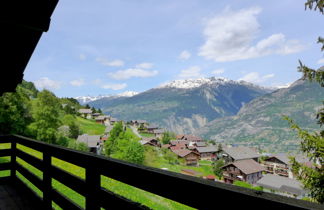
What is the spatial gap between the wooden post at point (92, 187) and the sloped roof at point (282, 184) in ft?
188

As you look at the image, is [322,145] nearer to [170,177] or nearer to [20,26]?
[170,177]

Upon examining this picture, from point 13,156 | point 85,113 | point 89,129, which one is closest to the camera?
point 13,156

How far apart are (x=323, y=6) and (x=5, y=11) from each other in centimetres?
987

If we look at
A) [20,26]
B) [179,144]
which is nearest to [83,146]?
[20,26]

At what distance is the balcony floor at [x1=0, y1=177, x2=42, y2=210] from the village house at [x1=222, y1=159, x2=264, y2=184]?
6270 centimetres

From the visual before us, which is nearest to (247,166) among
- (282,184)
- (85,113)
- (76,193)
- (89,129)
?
(282,184)

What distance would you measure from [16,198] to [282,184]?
192 feet

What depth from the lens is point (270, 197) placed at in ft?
3.74

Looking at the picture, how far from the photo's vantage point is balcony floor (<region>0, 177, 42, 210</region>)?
4.98 meters

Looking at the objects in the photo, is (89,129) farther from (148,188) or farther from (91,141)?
(148,188)

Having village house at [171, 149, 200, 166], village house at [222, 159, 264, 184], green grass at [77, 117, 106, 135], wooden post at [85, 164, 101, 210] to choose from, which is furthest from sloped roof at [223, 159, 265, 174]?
wooden post at [85, 164, 101, 210]

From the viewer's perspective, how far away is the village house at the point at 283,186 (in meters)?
50.0

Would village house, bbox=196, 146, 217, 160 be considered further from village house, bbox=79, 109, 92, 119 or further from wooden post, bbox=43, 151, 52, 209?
wooden post, bbox=43, 151, 52, 209

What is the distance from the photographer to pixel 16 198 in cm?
559
